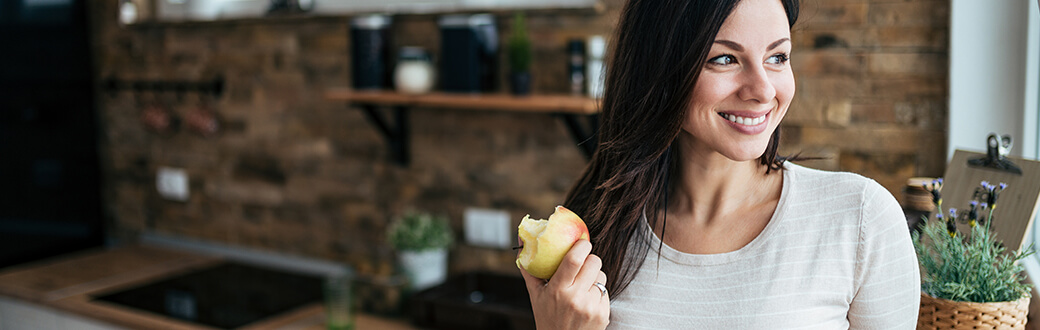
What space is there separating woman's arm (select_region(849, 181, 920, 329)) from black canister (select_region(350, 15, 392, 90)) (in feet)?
5.24

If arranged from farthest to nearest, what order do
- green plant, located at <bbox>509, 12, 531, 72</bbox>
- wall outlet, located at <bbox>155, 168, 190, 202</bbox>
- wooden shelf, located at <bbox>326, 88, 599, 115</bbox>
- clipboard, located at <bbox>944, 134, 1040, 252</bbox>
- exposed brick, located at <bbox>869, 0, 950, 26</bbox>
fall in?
wall outlet, located at <bbox>155, 168, 190, 202</bbox>, green plant, located at <bbox>509, 12, 531, 72</bbox>, wooden shelf, located at <bbox>326, 88, 599, 115</bbox>, exposed brick, located at <bbox>869, 0, 950, 26</bbox>, clipboard, located at <bbox>944, 134, 1040, 252</bbox>

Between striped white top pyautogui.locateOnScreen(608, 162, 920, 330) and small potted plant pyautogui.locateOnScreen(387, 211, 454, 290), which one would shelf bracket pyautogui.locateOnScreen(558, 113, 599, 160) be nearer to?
small potted plant pyautogui.locateOnScreen(387, 211, 454, 290)

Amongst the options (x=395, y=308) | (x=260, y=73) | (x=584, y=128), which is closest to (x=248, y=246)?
(x=260, y=73)

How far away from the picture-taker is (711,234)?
1.04 metres

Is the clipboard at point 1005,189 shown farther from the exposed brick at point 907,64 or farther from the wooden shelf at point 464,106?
the wooden shelf at point 464,106

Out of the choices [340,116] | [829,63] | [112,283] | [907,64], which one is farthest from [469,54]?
[112,283]

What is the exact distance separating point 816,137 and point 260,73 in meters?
1.80

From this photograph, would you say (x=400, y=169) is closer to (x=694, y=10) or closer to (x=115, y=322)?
(x=115, y=322)

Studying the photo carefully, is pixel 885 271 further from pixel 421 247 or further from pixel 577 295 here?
pixel 421 247

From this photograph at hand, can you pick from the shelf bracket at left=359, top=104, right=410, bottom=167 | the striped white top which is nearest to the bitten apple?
the striped white top

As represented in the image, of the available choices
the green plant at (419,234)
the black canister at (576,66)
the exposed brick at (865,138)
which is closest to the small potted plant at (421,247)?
the green plant at (419,234)

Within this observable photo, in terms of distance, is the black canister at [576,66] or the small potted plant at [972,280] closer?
the small potted plant at [972,280]

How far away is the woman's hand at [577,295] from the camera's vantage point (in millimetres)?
942

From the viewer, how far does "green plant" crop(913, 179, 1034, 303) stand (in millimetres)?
977
